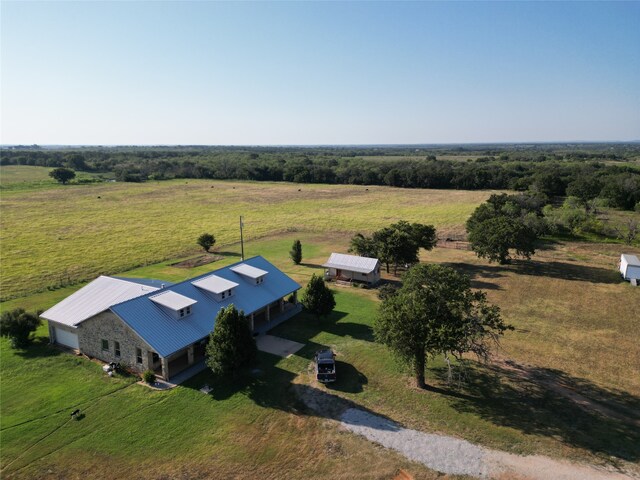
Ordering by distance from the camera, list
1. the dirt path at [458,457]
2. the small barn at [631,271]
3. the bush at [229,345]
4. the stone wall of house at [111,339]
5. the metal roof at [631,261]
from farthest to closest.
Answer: the metal roof at [631,261] < the small barn at [631,271] < the stone wall of house at [111,339] < the bush at [229,345] < the dirt path at [458,457]

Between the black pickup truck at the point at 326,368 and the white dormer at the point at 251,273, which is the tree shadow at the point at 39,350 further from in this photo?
the black pickup truck at the point at 326,368

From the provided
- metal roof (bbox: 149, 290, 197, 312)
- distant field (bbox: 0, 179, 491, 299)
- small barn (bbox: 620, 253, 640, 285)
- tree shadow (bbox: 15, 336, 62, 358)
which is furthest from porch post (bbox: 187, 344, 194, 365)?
small barn (bbox: 620, 253, 640, 285)

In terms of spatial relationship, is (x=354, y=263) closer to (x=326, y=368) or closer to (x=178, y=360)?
(x=326, y=368)

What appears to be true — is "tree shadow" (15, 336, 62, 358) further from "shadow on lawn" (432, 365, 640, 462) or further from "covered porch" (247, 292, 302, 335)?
"shadow on lawn" (432, 365, 640, 462)

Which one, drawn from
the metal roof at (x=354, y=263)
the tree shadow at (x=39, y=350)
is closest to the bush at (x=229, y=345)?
the tree shadow at (x=39, y=350)

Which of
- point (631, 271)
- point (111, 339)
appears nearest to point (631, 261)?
→ point (631, 271)
